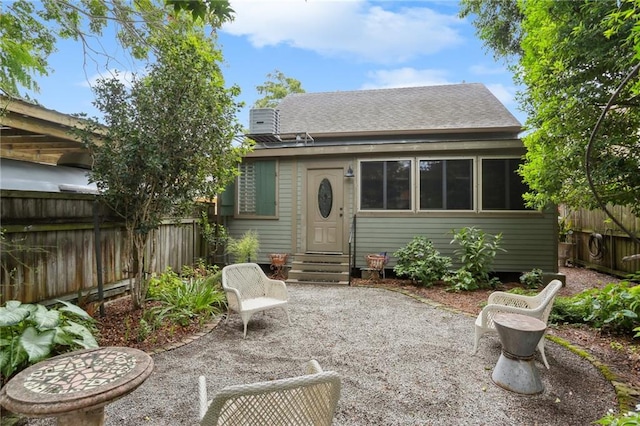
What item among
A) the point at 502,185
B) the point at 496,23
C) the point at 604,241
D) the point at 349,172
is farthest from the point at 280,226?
the point at 496,23

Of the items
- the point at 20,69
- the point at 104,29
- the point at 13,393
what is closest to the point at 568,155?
the point at 13,393

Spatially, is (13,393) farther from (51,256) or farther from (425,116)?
(425,116)

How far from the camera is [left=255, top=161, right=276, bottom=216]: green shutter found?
8.05 meters

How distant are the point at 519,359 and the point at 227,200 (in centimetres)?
689

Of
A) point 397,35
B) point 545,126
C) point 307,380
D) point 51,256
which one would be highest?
point 397,35

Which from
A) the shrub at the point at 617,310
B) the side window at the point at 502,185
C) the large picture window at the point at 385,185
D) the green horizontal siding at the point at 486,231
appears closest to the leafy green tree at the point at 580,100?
the shrub at the point at 617,310

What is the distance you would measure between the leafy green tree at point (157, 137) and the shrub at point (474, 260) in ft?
16.4

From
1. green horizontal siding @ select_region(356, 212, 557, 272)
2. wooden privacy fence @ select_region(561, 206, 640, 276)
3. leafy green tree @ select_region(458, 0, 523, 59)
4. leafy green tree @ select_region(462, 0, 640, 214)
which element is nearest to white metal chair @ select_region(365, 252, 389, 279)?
green horizontal siding @ select_region(356, 212, 557, 272)

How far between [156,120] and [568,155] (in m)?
5.46

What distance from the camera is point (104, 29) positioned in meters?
5.89

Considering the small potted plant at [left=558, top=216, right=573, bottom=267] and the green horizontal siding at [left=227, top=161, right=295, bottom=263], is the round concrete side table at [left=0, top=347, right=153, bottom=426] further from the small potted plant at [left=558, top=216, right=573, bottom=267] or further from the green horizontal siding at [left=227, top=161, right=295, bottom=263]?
the small potted plant at [left=558, top=216, right=573, bottom=267]

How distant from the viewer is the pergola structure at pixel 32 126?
385 cm

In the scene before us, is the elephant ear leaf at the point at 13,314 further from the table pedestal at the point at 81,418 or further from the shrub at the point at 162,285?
the shrub at the point at 162,285

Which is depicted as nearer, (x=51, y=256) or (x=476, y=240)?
(x=51, y=256)
